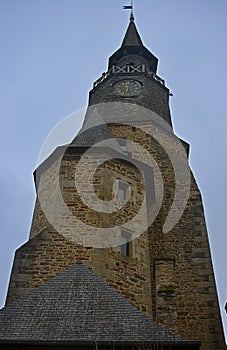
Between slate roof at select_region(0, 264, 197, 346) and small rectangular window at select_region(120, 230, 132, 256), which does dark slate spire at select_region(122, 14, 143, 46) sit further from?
slate roof at select_region(0, 264, 197, 346)

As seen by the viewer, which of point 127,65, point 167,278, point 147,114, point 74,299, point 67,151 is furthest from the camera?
point 127,65

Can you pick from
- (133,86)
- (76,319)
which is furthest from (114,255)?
(133,86)

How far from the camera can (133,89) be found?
22047mm

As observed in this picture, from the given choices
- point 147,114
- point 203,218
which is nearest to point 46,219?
point 203,218

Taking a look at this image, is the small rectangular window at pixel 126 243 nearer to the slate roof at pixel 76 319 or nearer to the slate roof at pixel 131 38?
the slate roof at pixel 76 319

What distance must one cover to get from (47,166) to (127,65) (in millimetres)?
12181

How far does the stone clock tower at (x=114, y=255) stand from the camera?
8.27 metres

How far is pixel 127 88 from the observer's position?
72.7 ft

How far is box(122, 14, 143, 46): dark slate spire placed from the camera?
1121 inches

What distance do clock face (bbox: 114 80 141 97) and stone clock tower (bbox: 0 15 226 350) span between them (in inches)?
136

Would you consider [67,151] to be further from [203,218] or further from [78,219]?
[203,218]

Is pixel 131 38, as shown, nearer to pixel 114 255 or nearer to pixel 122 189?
pixel 122 189

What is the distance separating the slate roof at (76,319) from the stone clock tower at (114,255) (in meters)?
0.02

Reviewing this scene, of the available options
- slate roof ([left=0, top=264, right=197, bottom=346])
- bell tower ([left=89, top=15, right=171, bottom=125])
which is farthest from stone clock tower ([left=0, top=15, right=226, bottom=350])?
bell tower ([left=89, top=15, right=171, bottom=125])
